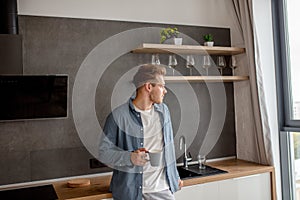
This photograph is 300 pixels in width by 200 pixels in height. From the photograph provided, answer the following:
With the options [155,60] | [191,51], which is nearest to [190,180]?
[155,60]

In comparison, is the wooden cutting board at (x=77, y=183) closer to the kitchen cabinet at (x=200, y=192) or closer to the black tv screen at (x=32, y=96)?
the black tv screen at (x=32, y=96)

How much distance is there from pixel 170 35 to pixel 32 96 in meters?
1.27

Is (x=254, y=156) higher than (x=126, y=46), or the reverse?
(x=126, y=46)

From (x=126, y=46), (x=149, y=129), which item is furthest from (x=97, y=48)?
(x=149, y=129)

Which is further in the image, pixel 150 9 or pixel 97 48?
pixel 150 9

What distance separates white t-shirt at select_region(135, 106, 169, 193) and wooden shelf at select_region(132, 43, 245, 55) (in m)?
0.64

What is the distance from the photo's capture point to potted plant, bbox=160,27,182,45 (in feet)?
8.59

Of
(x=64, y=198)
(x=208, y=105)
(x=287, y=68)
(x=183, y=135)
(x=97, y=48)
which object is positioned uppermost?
(x=97, y=48)

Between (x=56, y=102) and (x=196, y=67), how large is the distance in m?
1.37

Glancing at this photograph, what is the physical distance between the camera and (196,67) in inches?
114

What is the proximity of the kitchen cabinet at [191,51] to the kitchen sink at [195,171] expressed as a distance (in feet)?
2.50

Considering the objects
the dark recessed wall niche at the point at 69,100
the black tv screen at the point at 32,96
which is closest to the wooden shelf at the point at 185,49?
the dark recessed wall niche at the point at 69,100

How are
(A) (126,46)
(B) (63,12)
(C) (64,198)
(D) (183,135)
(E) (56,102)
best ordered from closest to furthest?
(C) (64,198), (E) (56,102), (B) (63,12), (A) (126,46), (D) (183,135)

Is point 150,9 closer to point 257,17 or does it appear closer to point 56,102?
point 257,17
